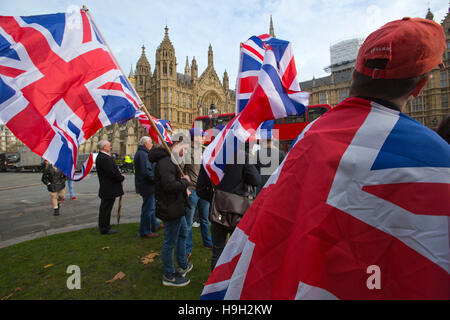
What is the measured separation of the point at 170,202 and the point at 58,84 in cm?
187

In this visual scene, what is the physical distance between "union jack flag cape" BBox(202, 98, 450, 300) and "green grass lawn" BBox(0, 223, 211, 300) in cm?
257

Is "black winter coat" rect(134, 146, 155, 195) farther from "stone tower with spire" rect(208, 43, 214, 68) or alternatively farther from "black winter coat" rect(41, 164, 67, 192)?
"stone tower with spire" rect(208, 43, 214, 68)

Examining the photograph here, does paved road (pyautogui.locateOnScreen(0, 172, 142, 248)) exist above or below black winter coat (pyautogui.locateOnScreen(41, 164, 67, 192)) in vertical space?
below

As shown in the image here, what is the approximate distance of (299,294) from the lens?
0.89 meters

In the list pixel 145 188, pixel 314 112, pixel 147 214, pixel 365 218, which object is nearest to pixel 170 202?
pixel 147 214

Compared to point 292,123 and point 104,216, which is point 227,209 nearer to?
point 104,216

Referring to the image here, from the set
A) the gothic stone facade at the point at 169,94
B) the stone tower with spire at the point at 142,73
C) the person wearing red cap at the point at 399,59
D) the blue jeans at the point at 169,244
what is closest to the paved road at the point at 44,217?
the blue jeans at the point at 169,244

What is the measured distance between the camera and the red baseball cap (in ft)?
3.09

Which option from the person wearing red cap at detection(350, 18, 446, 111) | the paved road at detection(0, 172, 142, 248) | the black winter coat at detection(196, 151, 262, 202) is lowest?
the paved road at detection(0, 172, 142, 248)

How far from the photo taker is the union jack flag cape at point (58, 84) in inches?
96.0

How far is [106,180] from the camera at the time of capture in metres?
5.29

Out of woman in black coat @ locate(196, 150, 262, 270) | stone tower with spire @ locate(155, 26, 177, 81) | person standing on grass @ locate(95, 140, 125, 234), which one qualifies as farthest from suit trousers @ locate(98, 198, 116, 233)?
stone tower with spire @ locate(155, 26, 177, 81)

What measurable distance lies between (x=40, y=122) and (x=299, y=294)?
2891 mm
